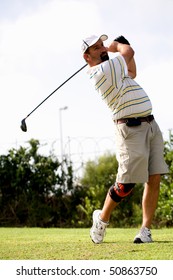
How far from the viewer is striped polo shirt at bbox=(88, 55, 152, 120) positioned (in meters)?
5.39

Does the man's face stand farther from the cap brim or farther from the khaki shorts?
the khaki shorts

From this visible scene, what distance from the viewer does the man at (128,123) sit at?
5.43m

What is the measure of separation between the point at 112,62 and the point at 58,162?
6318 millimetres

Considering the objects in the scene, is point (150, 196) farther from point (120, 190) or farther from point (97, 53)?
point (97, 53)

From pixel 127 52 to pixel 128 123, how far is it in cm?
64

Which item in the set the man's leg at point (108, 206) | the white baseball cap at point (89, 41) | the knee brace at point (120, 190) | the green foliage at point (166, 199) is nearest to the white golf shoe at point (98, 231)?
the man's leg at point (108, 206)

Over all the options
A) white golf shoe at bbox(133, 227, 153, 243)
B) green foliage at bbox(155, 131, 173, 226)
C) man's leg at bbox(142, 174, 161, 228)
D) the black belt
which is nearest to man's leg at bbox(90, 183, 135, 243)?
man's leg at bbox(142, 174, 161, 228)

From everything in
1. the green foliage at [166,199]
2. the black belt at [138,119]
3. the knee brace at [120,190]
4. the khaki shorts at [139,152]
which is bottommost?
the green foliage at [166,199]

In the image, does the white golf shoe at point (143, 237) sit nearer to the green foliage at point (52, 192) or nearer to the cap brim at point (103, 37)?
the cap brim at point (103, 37)

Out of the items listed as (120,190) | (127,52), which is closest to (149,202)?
(120,190)

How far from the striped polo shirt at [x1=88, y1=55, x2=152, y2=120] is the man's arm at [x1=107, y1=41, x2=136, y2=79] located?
4.8 inches

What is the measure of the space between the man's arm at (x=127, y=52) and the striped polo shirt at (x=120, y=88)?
12 cm
